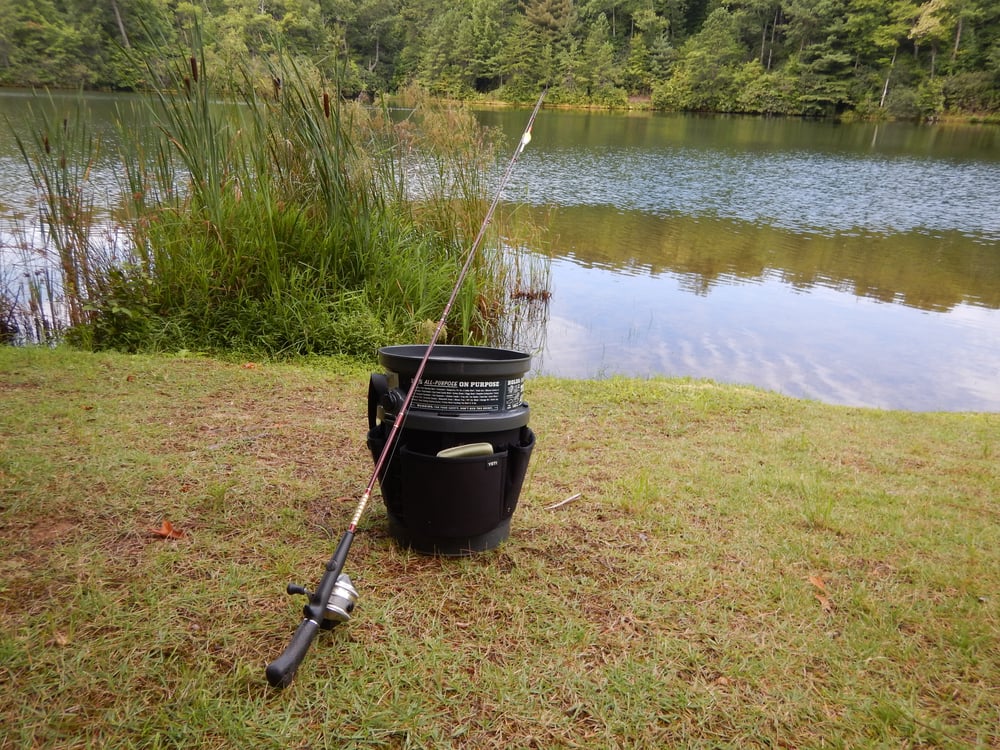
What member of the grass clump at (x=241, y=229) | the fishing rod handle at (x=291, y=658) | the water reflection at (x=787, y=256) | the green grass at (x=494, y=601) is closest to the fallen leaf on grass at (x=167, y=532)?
the green grass at (x=494, y=601)

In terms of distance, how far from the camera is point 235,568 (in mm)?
1946

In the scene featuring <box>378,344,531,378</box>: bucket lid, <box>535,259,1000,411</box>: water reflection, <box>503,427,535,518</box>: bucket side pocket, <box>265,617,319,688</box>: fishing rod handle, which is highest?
<box>378,344,531,378</box>: bucket lid

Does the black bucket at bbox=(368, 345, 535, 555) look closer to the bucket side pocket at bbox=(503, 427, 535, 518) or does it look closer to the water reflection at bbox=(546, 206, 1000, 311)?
the bucket side pocket at bbox=(503, 427, 535, 518)

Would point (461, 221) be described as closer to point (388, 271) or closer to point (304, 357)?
point (388, 271)

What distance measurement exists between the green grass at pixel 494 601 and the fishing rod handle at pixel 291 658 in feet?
0.23

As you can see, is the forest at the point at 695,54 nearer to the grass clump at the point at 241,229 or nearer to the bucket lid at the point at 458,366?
the grass clump at the point at 241,229

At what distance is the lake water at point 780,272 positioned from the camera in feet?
21.9

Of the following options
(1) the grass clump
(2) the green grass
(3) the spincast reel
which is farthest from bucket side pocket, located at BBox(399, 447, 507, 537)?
(1) the grass clump

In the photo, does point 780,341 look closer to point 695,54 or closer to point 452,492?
point 452,492

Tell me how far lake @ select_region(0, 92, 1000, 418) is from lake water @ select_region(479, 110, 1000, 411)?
1.3 inches

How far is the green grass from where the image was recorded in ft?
4.99

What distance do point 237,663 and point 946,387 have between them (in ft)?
22.7

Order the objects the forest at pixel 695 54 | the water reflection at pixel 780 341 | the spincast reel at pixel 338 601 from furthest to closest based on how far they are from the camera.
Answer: the forest at pixel 695 54
the water reflection at pixel 780 341
the spincast reel at pixel 338 601

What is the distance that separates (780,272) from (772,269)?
0.56 ft
